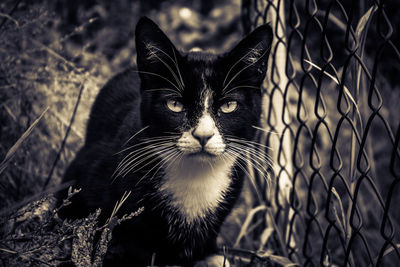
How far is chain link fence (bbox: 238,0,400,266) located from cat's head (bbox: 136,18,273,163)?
0.14 metres

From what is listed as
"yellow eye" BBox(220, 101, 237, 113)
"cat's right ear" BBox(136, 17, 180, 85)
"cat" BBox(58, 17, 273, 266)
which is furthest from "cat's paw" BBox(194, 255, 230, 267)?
"cat's right ear" BBox(136, 17, 180, 85)

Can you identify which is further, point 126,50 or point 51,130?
point 126,50

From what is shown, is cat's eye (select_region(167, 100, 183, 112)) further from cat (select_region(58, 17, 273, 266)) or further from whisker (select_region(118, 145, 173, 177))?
whisker (select_region(118, 145, 173, 177))

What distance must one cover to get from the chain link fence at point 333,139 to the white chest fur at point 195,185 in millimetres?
211

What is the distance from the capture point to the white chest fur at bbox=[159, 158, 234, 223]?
1.19 m

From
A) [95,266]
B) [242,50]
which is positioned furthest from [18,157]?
[242,50]

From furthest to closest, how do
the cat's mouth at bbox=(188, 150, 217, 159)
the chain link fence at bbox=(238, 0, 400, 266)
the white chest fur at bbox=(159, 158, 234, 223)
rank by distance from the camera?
the white chest fur at bbox=(159, 158, 234, 223) < the cat's mouth at bbox=(188, 150, 217, 159) < the chain link fence at bbox=(238, 0, 400, 266)

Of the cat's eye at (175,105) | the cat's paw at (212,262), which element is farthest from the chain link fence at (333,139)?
the cat's eye at (175,105)

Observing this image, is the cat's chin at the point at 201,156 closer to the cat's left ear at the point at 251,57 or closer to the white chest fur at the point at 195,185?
the white chest fur at the point at 195,185

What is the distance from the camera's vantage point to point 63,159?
1.70 m

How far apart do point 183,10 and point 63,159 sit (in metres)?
1.52

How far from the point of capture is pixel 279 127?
5.24ft

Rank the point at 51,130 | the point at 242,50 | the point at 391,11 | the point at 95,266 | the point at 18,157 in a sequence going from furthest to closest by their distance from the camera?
the point at 391,11 < the point at 51,130 < the point at 18,157 < the point at 242,50 < the point at 95,266

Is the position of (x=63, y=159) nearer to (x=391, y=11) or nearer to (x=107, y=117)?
(x=107, y=117)
